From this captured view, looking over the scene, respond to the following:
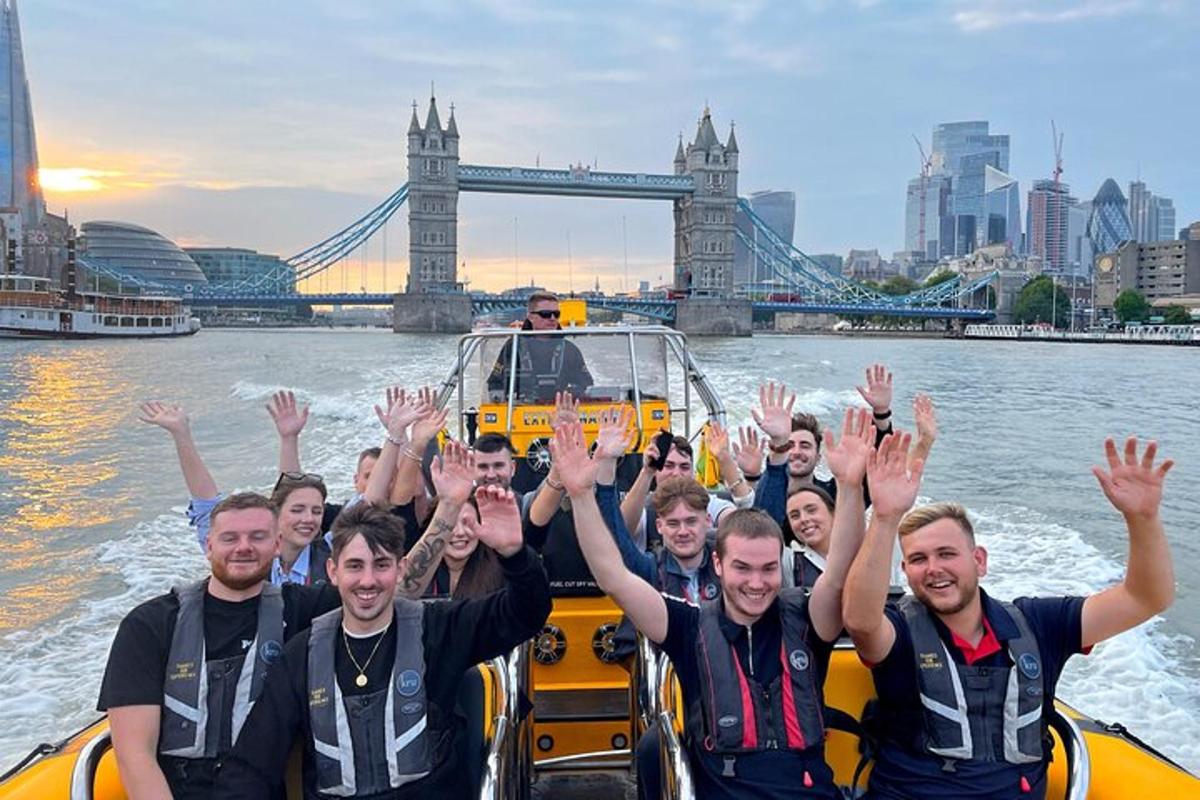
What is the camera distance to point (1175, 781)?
2.77m

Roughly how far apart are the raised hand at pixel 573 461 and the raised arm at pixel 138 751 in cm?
120

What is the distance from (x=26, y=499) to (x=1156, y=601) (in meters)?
13.0

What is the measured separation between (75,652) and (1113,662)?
687 centimetres

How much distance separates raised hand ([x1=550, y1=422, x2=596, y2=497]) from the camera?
2.74m

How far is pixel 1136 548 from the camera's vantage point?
8.26ft

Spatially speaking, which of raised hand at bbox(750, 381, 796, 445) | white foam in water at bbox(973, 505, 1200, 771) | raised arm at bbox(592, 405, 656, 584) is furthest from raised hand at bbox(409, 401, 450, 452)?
white foam in water at bbox(973, 505, 1200, 771)

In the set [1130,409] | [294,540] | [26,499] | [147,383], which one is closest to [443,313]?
[147,383]

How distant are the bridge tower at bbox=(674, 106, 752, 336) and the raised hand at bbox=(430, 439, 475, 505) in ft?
265

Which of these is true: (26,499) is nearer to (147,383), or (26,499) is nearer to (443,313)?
(147,383)

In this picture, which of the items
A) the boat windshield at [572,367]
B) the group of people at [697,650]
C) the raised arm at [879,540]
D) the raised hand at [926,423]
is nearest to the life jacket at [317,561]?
the group of people at [697,650]

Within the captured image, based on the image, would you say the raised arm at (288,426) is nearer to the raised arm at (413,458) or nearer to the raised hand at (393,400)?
the raised hand at (393,400)

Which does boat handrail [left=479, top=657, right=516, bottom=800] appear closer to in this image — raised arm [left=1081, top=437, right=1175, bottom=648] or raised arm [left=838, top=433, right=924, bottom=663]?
raised arm [left=838, top=433, right=924, bottom=663]

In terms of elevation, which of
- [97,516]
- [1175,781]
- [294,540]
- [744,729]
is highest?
[294,540]

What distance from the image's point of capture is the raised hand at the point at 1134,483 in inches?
96.0
